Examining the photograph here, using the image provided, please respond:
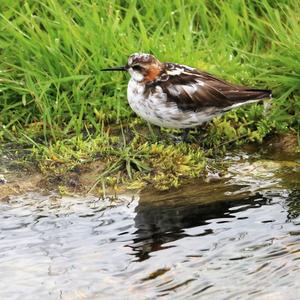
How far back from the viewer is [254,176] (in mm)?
7891

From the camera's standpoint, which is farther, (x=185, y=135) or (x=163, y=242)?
(x=185, y=135)

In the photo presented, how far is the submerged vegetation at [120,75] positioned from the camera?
8.16m

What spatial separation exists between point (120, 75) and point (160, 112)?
1116 mm

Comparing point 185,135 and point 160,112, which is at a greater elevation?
point 160,112

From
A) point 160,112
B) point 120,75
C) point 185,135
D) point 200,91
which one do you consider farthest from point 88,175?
point 120,75

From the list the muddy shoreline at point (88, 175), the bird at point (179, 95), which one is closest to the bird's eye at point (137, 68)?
the bird at point (179, 95)

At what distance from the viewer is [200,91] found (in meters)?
8.16

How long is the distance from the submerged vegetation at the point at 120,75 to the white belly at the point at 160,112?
0.25m

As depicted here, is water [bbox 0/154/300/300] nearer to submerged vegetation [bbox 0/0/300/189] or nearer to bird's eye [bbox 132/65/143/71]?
submerged vegetation [bbox 0/0/300/189]

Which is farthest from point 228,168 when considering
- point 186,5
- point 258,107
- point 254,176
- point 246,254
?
point 186,5

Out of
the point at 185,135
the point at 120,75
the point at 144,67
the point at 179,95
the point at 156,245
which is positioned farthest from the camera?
the point at 120,75

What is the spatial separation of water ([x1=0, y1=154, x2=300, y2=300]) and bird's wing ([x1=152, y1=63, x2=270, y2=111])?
2.24 ft

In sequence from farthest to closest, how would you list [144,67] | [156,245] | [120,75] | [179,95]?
1. [120,75]
2. [144,67]
3. [179,95]
4. [156,245]

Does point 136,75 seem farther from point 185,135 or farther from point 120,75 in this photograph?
point 185,135
